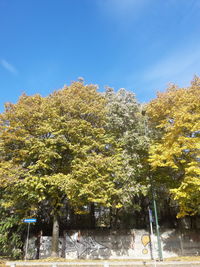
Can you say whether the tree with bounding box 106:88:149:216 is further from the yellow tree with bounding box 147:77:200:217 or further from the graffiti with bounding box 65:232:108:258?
the graffiti with bounding box 65:232:108:258

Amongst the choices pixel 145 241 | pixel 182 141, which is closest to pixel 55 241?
pixel 145 241

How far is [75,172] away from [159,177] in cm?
776

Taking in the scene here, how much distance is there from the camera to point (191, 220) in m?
19.4

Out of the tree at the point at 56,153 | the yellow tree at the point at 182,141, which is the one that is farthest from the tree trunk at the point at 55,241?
the yellow tree at the point at 182,141

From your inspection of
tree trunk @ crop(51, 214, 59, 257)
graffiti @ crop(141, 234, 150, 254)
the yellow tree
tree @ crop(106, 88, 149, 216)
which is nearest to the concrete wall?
graffiti @ crop(141, 234, 150, 254)

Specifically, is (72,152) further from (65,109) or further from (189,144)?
(189,144)

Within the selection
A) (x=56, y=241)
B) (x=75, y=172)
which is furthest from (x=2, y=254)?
(x=75, y=172)

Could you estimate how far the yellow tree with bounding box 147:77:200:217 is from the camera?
13.6 meters

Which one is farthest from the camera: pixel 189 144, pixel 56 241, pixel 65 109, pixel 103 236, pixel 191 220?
pixel 191 220

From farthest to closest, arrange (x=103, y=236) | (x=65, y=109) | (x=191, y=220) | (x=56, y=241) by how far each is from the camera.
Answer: (x=191, y=220) < (x=103, y=236) < (x=65, y=109) < (x=56, y=241)

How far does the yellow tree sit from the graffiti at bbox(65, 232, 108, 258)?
294 inches

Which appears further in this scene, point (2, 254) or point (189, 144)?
point (2, 254)

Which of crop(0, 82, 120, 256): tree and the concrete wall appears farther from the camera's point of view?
the concrete wall

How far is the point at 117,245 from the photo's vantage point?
1714 centimetres
